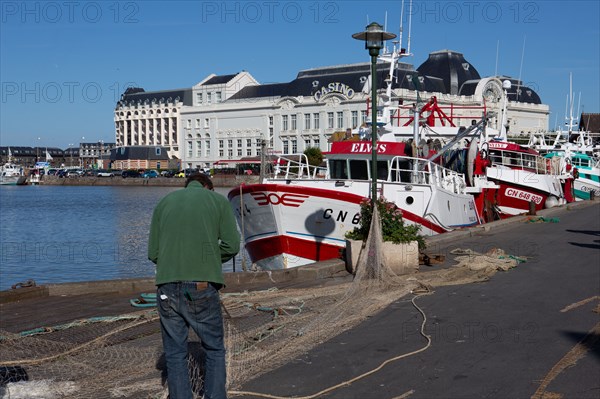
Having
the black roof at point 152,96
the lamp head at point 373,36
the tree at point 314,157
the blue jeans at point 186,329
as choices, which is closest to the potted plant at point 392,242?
the lamp head at point 373,36

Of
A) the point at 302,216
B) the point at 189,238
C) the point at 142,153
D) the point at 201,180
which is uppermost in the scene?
the point at 201,180

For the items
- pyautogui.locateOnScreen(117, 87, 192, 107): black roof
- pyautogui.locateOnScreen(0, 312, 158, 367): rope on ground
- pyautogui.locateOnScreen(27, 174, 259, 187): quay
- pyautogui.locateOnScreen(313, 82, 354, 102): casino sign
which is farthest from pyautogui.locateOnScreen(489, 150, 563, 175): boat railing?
pyautogui.locateOnScreen(117, 87, 192, 107): black roof

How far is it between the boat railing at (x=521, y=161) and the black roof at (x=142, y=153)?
126973 millimetres

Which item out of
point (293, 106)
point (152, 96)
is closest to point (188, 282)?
point (293, 106)

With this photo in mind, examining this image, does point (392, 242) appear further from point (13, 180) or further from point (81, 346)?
point (13, 180)

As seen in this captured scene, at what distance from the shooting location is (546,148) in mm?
59094

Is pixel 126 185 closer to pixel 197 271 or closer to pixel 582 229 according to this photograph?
pixel 582 229

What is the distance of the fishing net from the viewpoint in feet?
25.6

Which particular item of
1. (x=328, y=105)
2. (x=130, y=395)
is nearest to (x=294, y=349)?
(x=130, y=395)

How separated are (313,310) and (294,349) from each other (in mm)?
2583

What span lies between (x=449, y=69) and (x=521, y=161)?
302 ft

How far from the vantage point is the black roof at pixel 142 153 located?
165000 millimetres

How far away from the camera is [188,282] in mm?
6684

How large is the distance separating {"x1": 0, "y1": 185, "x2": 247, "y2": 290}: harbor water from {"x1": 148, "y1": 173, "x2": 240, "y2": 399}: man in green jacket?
13360 mm
